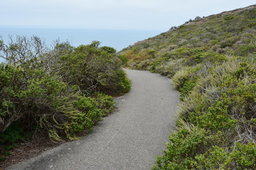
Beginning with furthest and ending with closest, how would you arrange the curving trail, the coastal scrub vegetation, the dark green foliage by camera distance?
the dark green foliage → the coastal scrub vegetation → the curving trail

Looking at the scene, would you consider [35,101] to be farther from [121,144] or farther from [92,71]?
[92,71]

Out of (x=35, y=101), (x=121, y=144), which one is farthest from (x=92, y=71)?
(x=121, y=144)

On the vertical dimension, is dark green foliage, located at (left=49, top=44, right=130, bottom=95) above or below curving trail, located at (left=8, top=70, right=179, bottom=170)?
above

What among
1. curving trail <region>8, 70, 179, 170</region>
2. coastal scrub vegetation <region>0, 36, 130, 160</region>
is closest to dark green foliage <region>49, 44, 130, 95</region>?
coastal scrub vegetation <region>0, 36, 130, 160</region>

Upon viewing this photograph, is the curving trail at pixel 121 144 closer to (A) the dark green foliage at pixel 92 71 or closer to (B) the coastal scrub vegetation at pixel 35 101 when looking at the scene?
(B) the coastal scrub vegetation at pixel 35 101

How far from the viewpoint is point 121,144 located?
411 centimetres

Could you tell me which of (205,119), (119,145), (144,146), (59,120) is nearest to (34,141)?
(59,120)

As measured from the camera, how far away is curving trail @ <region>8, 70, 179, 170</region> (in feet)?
11.3

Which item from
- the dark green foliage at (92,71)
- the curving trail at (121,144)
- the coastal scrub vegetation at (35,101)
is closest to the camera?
the curving trail at (121,144)

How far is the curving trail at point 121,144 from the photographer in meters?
3.43

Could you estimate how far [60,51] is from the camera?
276 inches

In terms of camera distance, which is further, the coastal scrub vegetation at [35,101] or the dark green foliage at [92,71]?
the dark green foliage at [92,71]

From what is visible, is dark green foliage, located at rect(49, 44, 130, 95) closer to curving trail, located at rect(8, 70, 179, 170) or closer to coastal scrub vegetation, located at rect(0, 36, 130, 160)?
coastal scrub vegetation, located at rect(0, 36, 130, 160)

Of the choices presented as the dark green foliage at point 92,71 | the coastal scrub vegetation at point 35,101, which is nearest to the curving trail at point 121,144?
the coastal scrub vegetation at point 35,101
